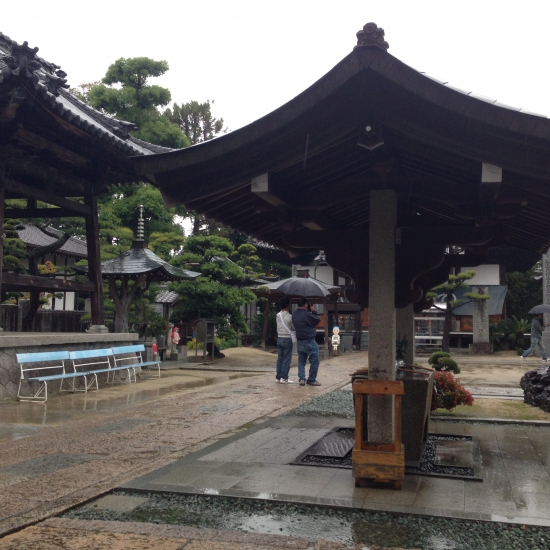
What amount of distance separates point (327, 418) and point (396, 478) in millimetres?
3946

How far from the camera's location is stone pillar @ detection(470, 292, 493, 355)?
27.4 metres

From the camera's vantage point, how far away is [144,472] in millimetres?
5594

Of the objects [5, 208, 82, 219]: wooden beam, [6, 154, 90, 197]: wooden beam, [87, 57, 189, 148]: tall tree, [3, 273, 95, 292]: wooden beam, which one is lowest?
[3, 273, 95, 292]: wooden beam

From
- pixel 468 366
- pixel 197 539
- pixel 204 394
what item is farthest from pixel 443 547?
pixel 468 366

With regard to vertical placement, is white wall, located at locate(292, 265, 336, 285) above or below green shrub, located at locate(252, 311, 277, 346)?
above

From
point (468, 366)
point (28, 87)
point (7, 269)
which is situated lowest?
point (468, 366)

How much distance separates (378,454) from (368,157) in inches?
108

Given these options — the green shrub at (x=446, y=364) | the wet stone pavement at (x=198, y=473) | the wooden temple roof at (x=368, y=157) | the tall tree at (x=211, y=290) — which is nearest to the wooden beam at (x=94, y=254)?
the wet stone pavement at (x=198, y=473)

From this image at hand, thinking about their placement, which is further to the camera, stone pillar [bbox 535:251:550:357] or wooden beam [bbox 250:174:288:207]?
stone pillar [bbox 535:251:550:357]

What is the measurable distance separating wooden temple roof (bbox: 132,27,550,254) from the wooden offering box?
1.59m

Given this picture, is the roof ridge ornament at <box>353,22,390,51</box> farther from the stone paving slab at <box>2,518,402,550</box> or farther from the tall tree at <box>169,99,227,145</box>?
the tall tree at <box>169,99,227,145</box>

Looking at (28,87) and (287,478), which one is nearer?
(287,478)

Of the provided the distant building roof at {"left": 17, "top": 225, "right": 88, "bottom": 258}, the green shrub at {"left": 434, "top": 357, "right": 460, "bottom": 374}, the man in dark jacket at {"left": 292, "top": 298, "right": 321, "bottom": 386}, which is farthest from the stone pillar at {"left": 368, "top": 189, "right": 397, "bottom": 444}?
the distant building roof at {"left": 17, "top": 225, "right": 88, "bottom": 258}

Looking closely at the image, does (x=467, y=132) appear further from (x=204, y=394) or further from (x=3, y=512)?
(x=204, y=394)
